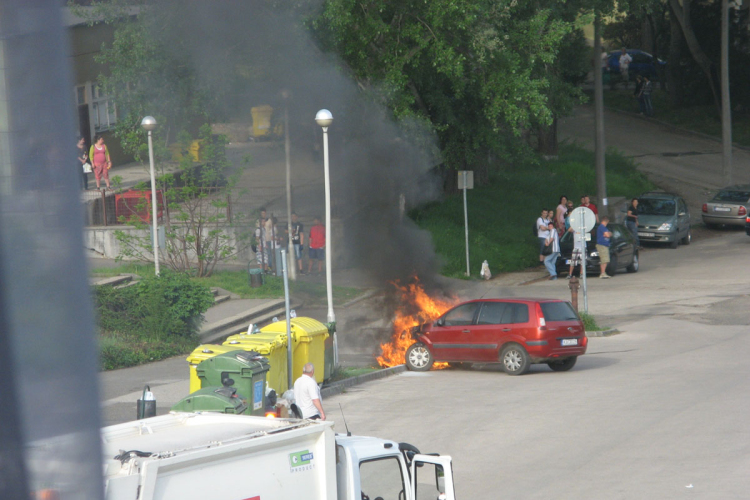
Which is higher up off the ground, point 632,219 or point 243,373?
point 632,219

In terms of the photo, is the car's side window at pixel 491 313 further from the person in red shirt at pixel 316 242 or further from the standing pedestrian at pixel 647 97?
the standing pedestrian at pixel 647 97

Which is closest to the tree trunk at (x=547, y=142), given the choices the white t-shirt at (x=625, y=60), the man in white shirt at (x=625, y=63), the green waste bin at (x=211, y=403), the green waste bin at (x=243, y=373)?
the man in white shirt at (x=625, y=63)

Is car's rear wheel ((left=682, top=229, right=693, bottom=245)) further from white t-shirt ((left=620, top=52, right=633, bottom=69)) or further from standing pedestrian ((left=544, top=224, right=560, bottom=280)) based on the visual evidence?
white t-shirt ((left=620, top=52, right=633, bottom=69))

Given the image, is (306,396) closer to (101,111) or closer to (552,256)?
(552,256)

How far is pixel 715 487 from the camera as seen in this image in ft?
27.2

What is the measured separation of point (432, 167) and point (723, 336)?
11.4 metres

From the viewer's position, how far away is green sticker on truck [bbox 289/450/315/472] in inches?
207

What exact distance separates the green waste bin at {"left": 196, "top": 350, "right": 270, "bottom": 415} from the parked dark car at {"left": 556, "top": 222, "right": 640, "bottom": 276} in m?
15.8

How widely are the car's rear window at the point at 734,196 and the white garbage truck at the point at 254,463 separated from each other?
28.7 m

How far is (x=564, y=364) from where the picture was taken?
15.8 metres

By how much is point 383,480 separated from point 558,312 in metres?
9.71

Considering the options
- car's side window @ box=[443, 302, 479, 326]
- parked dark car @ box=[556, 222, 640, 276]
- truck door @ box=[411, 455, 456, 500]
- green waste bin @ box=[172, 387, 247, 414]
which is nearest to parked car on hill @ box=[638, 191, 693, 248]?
parked dark car @ box=[556, 222, 640, 276]

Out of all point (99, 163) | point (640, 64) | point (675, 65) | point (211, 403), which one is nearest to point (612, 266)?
point (99, 163)

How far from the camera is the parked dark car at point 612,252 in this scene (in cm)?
2497
